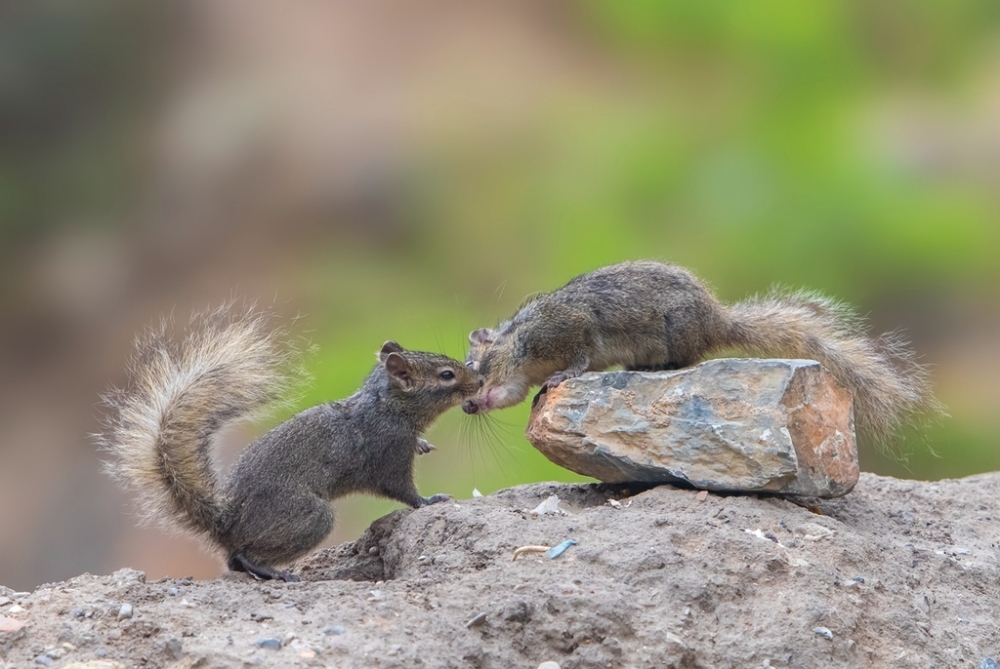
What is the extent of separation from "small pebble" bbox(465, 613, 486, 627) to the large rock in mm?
988

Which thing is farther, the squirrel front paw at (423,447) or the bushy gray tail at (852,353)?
the squirrel front paw at (423,447)

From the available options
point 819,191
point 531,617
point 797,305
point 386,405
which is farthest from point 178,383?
point 819,191

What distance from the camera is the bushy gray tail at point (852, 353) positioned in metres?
4.07

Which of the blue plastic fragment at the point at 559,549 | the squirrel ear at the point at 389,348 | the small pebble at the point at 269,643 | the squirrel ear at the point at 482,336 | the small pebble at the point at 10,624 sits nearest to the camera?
the small pebble at the point at 269,643

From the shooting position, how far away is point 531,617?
9.41ft

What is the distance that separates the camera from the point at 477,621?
283 cm

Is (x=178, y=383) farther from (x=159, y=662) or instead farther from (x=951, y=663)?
(x=951, y=663)

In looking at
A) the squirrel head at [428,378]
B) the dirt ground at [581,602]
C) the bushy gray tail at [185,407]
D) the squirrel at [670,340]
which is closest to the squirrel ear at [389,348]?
the squirrel head at [428,378]

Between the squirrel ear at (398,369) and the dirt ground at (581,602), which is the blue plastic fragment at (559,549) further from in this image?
the squirrel ear at (398,369)

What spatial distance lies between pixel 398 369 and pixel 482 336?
1.53 ft

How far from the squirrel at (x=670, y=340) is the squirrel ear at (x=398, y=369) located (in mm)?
251

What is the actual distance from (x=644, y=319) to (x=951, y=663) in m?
1.61

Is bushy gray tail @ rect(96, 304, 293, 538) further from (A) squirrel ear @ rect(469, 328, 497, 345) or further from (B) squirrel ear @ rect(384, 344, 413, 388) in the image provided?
(A) squirrel ear @ rect(469, 328, 497, 345)

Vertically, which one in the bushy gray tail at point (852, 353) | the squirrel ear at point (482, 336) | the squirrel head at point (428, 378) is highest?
the squirrel ear at point (482, 336)
